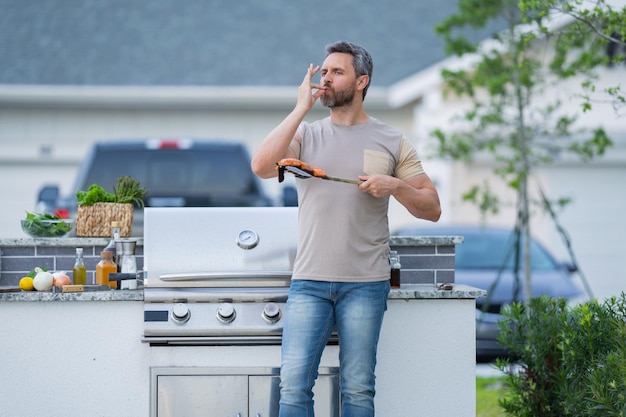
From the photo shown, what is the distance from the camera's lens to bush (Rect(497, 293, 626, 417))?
13.8 feet

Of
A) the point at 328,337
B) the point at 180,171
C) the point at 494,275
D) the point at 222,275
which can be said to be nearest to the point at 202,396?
the point at 222,275

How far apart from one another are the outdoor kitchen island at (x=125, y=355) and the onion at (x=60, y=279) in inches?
4.4

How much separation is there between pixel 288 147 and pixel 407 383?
47.3 inches

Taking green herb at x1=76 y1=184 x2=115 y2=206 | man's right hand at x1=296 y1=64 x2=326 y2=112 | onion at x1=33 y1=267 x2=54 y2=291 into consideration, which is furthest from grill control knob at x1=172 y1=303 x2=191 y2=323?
man's right hand at x1=296 y1=64 x2=326 y2=112

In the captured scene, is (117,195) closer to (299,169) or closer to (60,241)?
(60,241)

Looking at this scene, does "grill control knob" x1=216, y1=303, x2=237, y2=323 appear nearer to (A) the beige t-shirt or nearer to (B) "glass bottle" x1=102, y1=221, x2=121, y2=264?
(A) the beige t-shirt

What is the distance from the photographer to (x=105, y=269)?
15.4 ft

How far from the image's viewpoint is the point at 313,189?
415 centimetres

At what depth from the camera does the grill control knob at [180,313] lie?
14.4 feet

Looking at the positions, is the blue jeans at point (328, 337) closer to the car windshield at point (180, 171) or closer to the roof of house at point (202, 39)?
the car windshield at point (180, 171)

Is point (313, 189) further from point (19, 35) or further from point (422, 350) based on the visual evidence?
point (19, 35)

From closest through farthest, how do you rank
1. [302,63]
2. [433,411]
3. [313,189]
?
[313,189] → [433,411] → [302,63]

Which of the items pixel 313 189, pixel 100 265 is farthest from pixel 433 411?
pixel 100 265

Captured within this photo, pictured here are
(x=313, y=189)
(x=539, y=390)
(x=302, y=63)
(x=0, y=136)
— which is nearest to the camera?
(x=313, y=189)
